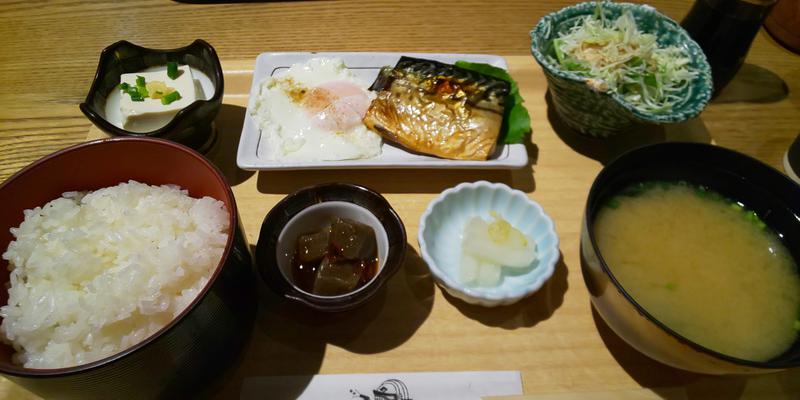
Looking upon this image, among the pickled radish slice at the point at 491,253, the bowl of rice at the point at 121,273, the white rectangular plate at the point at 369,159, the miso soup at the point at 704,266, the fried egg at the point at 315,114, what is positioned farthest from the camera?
the fried egg at the point at 315,114

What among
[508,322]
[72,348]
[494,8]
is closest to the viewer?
[72,348]

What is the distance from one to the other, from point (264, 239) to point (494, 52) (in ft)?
5.57

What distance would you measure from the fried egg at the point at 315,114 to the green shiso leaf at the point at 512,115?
561 mm

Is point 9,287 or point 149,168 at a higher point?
point 149,168

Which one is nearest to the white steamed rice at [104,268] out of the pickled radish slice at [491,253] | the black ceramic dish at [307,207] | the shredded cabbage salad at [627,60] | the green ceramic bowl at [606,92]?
the black ceramic dish at [307,207]

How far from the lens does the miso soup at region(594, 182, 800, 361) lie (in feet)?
4.01

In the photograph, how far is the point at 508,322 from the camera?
145 cm

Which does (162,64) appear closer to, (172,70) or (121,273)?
(172,70)

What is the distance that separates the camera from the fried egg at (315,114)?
6.30 feet

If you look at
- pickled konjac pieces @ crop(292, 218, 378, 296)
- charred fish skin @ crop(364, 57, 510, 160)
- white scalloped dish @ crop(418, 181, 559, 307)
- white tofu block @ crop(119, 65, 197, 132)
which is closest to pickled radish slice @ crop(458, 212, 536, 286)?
white scalloped dish @ crop(418, 181, 559, 307)

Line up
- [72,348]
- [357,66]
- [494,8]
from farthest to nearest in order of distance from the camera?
[494,8]
[357,66]
[72,348]

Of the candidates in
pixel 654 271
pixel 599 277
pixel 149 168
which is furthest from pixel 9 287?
pixel 654 271

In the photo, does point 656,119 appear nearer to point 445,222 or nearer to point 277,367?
point 445,222

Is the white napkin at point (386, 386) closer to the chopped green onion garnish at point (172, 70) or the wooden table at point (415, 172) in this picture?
the wooden table at point (415, 172)
